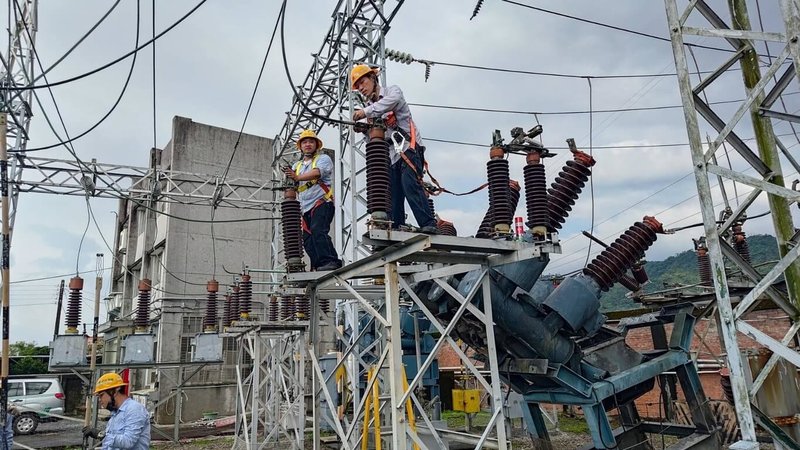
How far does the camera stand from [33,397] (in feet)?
59.5

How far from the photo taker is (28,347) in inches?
1473

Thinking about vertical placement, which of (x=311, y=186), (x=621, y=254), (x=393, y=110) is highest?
(x=393, y=110)

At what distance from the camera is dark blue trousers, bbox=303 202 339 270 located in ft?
21.4

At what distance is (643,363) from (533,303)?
2.08 m

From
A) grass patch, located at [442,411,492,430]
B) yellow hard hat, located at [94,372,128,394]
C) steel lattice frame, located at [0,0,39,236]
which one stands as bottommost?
grass patch, located at [442,411,492,430]

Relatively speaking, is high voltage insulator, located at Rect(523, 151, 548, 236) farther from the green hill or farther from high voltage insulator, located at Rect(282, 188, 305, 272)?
the green hill

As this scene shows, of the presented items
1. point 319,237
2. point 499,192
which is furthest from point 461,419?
point 499,192

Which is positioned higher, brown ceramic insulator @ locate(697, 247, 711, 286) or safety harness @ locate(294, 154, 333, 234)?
safety harness @ locate(294, 154, 333, 234)

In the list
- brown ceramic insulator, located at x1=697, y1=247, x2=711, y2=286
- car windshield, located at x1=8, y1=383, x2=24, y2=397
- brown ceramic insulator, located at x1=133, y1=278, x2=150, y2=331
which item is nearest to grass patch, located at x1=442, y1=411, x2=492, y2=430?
brown ceramic insulator, located at x1=697, y1=247, x2=711, y2=286

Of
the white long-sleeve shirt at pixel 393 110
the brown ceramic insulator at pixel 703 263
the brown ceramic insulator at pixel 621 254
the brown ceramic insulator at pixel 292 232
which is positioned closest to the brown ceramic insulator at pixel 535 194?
the white long-sleeve shirt at pixel 393 110

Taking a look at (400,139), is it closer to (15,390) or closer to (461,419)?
(461,419)

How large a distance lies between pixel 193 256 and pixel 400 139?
18.0m

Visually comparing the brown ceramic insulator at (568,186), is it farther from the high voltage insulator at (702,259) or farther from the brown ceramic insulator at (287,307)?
the brown ceramic insulator at (287,307)

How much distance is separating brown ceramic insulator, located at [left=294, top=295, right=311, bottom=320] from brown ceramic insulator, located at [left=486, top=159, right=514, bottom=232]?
240 inches
